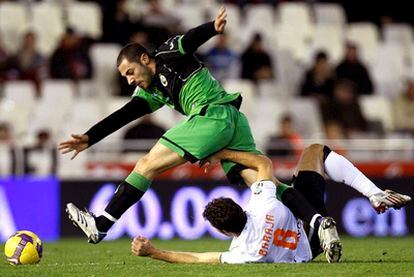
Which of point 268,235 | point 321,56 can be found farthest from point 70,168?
point 268,235

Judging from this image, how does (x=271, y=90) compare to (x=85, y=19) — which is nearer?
(x=271, y=90)

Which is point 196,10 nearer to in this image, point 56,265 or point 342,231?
point 342,231

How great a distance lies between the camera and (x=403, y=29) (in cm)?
2205

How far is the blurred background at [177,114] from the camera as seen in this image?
16.5 metres

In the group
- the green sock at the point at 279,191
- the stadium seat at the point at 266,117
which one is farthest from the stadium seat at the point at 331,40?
the green sock at the point at 279,191

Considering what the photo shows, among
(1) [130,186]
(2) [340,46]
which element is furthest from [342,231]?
(1) [130,186]

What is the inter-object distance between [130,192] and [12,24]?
1006 cm

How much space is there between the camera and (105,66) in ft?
62.7

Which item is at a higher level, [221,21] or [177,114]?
[221,21]

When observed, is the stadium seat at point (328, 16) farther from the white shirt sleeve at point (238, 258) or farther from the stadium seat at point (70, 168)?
the white shirt sleeve at point (238, 258)

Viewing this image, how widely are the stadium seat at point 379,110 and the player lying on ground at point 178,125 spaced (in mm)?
9192

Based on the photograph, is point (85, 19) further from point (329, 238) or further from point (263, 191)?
point (329, 238)

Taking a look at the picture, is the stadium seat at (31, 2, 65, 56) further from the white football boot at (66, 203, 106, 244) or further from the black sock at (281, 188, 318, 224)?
the black sock at (281, 188, 318, 224)

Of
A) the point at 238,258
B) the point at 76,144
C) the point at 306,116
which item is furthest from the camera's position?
the point at 306,116
